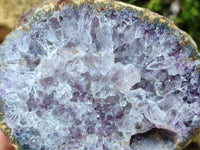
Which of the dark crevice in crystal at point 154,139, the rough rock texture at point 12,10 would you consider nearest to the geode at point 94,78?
the dark crevice in crystal at point 154,139

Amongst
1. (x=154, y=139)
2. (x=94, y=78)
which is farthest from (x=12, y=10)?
(x=154, y=139)

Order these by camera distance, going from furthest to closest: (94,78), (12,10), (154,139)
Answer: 1. (12,10)
2. (154,139)
3. (94,78)

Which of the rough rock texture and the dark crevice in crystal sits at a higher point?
the rough rock texture

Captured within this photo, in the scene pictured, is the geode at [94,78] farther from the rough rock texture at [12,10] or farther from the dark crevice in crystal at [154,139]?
the rough rock texture at [12,10]

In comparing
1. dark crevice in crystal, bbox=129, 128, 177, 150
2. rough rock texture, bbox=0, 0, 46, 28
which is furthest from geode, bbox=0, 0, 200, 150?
rough rock texture, bbox=0, 0, 46, 28

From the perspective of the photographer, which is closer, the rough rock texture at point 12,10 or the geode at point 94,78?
the geode at point 94,78

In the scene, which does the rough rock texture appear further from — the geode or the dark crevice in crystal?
the dark crevice in crystal

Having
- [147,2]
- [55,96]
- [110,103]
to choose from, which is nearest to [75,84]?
[55,96]

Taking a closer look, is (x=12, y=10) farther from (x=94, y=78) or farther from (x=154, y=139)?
(x=154, y=139)

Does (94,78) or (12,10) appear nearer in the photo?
(94,78)
